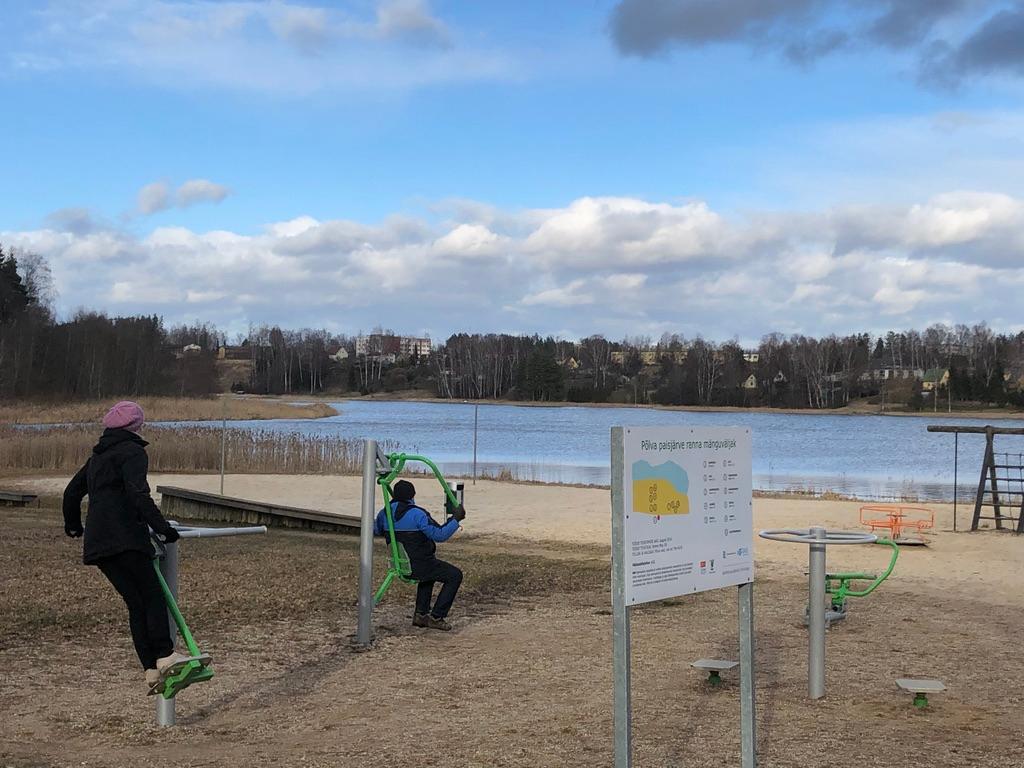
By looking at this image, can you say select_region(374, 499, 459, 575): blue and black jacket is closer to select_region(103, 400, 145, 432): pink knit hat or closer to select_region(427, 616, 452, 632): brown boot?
select_region(427, 616, 452, 632): brown boot

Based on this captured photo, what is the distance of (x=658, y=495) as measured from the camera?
4.30 meters

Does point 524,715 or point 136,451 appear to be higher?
point 136,451

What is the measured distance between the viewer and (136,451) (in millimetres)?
5707

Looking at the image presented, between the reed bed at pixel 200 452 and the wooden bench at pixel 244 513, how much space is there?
31.5ft

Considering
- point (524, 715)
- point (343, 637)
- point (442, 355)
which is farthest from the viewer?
point (442, 355)

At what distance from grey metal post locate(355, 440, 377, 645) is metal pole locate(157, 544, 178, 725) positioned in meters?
2.21

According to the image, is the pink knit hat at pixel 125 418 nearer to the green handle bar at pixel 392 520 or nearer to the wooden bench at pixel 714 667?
the green handle bar at pixel 392 520

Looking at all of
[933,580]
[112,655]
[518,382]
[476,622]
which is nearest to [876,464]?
[933,580]

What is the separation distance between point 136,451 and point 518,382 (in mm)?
119508

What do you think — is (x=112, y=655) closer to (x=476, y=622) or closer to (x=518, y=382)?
(x=476, y=622)

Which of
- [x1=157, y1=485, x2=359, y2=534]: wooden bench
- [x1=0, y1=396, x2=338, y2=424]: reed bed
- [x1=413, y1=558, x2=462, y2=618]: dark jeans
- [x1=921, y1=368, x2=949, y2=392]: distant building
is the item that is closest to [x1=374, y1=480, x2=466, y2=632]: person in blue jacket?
[x1=413, y1=558, x2=462, y2=618]: dark jeans

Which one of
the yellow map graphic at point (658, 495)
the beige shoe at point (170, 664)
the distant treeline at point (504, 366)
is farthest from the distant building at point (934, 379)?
the yellow map graphic at point (658, 495)

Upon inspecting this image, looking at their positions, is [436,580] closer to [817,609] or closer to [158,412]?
[817,609]

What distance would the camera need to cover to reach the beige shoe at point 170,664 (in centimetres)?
559
